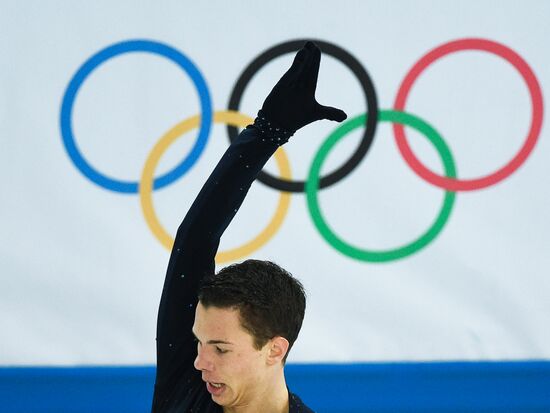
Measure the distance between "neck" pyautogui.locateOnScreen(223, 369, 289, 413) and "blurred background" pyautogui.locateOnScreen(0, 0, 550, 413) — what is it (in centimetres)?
110

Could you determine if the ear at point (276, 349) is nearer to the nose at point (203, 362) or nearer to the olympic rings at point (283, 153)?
the nose at point (203, 362)

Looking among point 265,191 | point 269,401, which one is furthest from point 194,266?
point 265,191

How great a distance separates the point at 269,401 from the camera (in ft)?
3.40

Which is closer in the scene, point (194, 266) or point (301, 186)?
point (194, 266)

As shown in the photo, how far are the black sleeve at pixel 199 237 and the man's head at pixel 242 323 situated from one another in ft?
0.14

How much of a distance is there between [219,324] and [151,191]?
1.20m

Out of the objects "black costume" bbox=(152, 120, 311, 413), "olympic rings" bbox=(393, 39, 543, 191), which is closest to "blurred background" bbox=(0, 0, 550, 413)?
"olympic rings" bbox=(393, 39, 543, 191)

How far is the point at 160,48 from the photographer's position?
7.05ft

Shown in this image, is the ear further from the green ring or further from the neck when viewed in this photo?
the green ring

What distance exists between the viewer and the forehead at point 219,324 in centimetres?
98

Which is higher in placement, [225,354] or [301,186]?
[301,186]

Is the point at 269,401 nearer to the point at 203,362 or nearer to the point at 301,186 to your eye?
the point at 203,362

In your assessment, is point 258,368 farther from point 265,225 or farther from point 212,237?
point 265,225

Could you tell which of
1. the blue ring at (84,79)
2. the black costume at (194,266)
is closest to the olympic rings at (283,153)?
the blue ring at (84,79)
